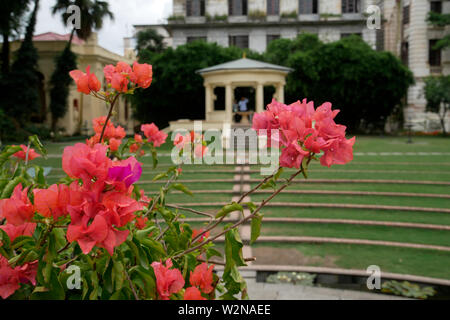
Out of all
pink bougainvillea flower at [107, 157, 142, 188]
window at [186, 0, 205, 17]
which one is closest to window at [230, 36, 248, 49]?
window at [186, 0, 205, 17]

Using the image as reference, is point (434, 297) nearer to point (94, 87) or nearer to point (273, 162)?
point (273, 162)

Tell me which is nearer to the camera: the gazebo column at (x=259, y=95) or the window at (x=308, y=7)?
the gazebo column at (x=259, y=95)

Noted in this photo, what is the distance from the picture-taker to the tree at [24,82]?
24.7m

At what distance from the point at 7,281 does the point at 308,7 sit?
124ft

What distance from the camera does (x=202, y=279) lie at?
65.1 inches

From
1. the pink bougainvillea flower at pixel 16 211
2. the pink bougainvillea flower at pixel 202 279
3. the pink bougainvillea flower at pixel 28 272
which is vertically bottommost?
the pink bougainvillea flower at pixel 202 279

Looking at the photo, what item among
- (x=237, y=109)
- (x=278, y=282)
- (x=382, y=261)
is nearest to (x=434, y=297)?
(x=382, y=261)

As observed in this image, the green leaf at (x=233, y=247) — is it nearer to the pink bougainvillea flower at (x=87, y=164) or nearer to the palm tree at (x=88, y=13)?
the pink bougainvillea flower at (x=87, y=164)

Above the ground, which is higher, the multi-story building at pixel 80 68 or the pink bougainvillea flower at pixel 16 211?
the multi-story building at pixel 80 68

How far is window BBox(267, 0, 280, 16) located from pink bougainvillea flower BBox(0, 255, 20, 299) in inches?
1465

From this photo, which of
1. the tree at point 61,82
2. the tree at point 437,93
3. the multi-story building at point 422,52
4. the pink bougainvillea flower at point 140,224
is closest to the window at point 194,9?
the tree at point 61,82

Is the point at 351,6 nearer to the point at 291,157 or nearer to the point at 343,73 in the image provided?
the point at 343,73

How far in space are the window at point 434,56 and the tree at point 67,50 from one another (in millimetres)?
22473

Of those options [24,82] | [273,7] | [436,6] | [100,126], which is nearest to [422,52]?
[436,6]
